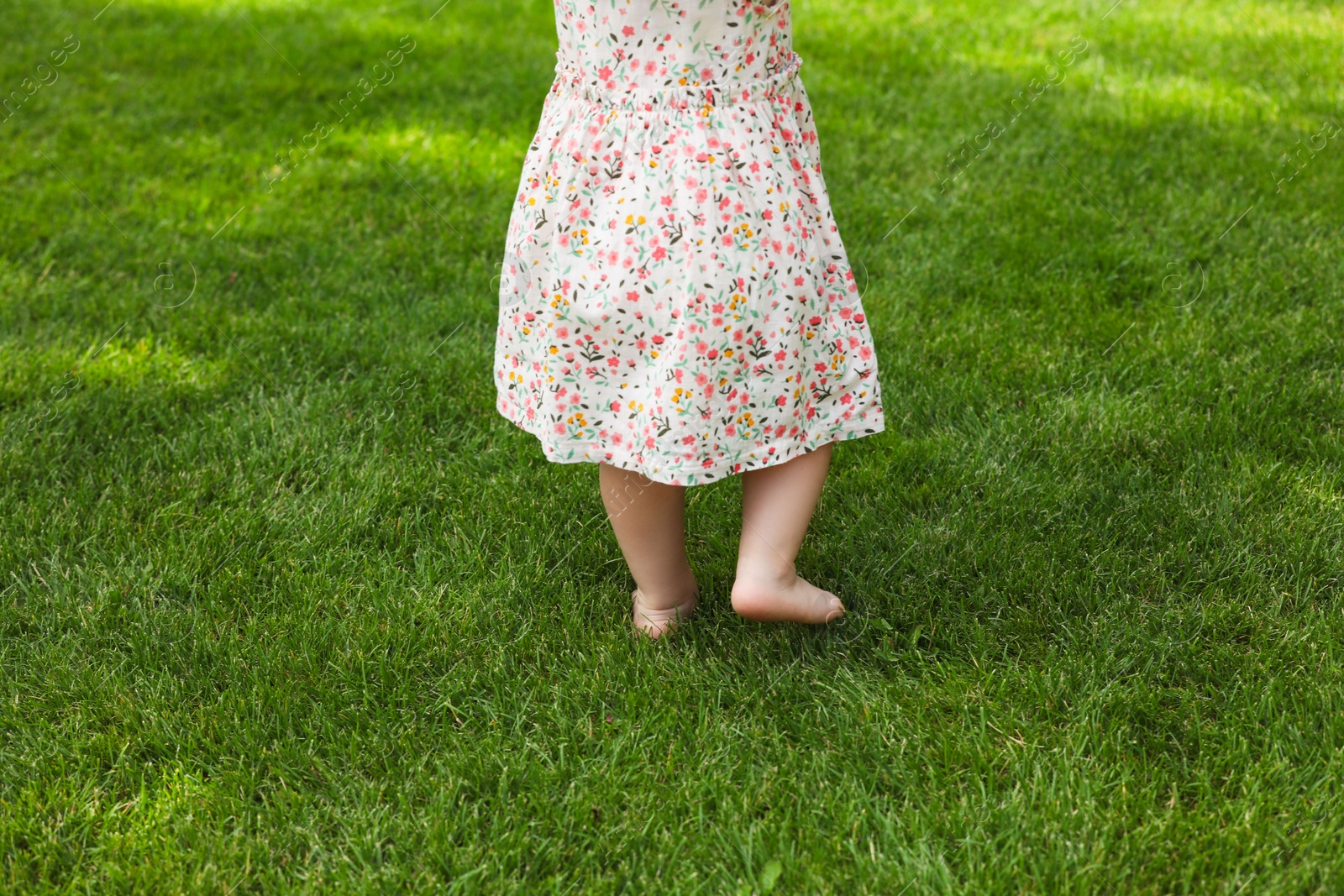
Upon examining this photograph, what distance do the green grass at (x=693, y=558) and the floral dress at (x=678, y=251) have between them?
0.44m

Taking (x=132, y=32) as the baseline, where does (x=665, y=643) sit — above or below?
above

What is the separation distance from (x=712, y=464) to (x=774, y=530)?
0.22 meters

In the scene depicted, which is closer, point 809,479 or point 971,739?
point 971,739

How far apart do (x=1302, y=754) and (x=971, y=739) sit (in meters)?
0.45

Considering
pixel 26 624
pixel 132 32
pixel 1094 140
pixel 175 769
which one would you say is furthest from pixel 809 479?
pixel 132 32

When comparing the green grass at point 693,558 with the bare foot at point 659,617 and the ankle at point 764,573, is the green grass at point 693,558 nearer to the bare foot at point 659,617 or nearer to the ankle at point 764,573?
the bare foot at point 659,617

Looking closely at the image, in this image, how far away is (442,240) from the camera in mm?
3469

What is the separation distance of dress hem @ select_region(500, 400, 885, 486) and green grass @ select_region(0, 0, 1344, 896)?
37 centimetres

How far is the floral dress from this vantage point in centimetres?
162

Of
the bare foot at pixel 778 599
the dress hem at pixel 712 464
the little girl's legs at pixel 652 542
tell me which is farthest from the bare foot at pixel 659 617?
the dress hem at pixel 712 464

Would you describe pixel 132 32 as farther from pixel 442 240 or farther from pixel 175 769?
pixel 175 769

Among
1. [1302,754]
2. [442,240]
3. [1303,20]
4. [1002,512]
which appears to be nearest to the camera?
[1302,754]

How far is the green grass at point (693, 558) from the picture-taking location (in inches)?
63.4

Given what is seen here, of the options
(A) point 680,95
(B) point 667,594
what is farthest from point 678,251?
(B) point 667,594
